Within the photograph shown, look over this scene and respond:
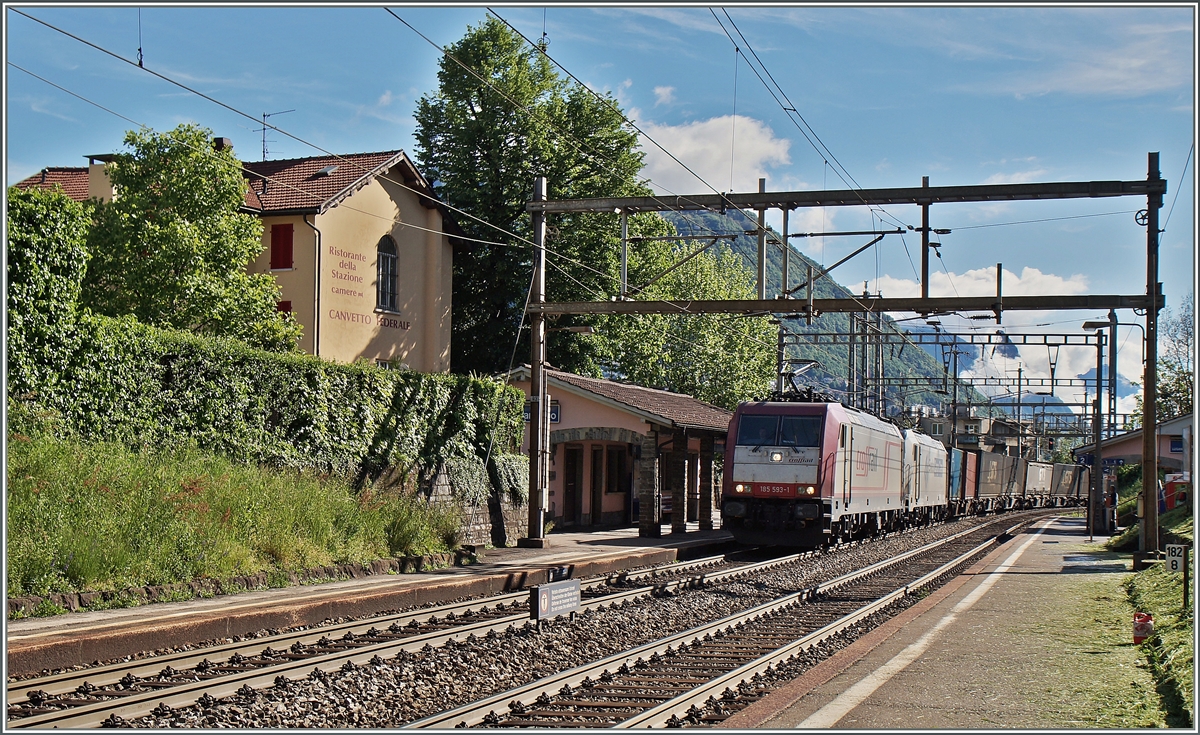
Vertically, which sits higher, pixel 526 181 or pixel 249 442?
pixel 526 181

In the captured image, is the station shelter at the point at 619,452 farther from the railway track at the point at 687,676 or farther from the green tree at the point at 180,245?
the railway track at the point at 687,676

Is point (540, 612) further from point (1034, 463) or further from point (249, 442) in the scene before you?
point (1034, 463)

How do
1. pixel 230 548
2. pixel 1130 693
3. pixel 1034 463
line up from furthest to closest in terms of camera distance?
pixel 1034 463
pixel 230 548
pixel 1130 693

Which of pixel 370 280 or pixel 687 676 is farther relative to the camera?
pixel 370 280

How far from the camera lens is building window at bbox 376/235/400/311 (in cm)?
3219

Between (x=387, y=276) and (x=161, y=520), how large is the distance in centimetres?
2042

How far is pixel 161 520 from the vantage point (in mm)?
12656

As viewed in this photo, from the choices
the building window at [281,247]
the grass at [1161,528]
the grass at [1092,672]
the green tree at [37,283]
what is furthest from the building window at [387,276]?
the grass at [1092,672]

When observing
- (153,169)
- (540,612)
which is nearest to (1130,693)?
(540,612)

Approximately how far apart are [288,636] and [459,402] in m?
11.1

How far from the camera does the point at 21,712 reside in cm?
749

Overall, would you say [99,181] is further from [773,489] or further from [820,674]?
[820,674]

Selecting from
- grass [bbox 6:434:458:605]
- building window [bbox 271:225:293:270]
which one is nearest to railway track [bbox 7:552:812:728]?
grass [bbox 6:434:458:605]

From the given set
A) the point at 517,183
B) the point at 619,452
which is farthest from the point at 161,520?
the point at 517,183
